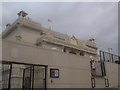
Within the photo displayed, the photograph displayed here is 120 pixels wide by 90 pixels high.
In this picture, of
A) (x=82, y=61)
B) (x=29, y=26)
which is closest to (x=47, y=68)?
(x=82, y=61)

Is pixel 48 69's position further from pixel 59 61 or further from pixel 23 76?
pixel 23 76

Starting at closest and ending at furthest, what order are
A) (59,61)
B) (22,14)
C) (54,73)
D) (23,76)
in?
→ (23,76) < (54,73) < (59,61) < (22,14)

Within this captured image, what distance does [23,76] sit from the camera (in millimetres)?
9320

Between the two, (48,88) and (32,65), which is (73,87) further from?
(32,65)

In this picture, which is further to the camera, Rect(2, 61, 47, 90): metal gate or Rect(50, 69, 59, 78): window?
Rect(50, 69, 59, 78): window

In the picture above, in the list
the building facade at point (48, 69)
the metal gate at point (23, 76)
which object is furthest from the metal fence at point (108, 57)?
the metal gate at point (23, 76)

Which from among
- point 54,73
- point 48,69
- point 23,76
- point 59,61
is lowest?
point 23,76

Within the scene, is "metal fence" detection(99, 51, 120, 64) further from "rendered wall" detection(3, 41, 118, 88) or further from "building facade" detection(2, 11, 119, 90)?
"rendered wall" detection(3, 41, 118, 88)

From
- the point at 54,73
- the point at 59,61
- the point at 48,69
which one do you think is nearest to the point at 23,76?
the point at 48,69

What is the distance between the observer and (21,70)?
9.09m

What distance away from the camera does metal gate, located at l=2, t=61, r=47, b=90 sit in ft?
27.2

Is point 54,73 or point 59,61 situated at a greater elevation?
point 59,61

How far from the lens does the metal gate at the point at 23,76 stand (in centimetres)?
829

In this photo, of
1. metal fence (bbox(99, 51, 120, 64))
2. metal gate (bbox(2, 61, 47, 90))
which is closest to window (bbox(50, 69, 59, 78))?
metal gate (bbox(2, 61, 47, 90))
